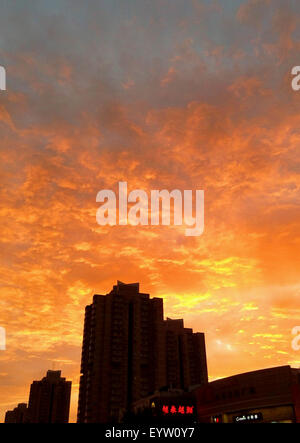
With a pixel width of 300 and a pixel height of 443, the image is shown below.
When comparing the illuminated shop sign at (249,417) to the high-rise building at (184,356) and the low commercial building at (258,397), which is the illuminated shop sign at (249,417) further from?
the high-rise building at (184,356)

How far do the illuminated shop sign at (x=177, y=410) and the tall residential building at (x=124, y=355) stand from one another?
72.0 feet

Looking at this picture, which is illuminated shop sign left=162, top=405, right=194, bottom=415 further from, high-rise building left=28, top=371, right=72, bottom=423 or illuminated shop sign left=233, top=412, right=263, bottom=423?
high-rise building left=28, top=371, right=72, bottom=423

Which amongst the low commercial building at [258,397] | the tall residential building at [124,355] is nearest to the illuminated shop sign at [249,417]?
the low commercial building at [258,397]

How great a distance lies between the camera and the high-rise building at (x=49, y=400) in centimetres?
16062

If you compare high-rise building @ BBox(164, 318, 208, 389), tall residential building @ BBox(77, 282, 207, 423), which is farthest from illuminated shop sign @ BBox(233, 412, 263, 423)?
high-rise building @ BBox(164, 318, 208, 389)

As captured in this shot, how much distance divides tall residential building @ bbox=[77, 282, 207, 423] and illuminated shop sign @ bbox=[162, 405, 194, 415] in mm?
21940

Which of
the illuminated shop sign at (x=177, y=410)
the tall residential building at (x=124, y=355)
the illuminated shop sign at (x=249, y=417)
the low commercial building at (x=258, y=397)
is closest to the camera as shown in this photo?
the low commercial building at (x=258, y=397)

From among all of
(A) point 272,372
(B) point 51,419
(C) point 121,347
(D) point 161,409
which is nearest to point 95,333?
(C) point 121,347

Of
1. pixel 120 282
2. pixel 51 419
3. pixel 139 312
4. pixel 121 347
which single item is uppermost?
pixel 120 282

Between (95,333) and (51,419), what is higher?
(95,333)
